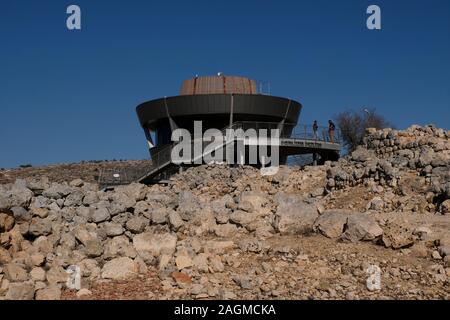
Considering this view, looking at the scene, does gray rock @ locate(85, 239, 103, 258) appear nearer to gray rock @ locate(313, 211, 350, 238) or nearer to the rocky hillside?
the rocky hillside

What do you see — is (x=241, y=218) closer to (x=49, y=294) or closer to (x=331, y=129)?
(x=49, y=294)

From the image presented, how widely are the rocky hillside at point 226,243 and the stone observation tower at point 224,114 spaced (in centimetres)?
1533

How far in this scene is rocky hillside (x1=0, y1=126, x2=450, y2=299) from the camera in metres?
11.6

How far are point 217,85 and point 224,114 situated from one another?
219 centimetres

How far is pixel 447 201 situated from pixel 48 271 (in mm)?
10277

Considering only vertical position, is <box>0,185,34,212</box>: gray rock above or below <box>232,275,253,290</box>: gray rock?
above

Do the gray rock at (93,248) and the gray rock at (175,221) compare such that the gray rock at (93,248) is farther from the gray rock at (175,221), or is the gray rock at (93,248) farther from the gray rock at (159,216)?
the gray rock at (175,221)

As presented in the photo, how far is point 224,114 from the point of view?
1384 inches

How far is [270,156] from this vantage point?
34219mm

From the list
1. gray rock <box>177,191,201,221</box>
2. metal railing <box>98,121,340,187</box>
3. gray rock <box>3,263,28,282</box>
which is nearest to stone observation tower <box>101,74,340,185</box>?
metal railing <box>98,121,340,187</box>

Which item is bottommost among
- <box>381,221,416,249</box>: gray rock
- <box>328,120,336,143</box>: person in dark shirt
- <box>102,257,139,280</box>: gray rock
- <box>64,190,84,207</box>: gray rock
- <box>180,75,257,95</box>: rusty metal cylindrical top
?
<box>102,257,139,280</box>: gray rock

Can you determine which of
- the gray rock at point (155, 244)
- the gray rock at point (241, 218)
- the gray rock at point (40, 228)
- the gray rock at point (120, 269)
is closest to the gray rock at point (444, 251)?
the gray rock at point (241, 218)

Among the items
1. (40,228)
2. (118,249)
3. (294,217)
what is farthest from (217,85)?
(118,249)
